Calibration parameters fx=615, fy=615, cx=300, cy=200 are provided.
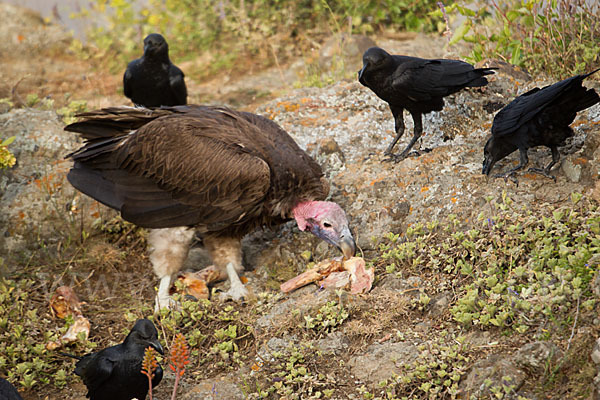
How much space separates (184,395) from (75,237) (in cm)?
224

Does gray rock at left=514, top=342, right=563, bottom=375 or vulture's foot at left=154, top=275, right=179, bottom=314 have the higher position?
gray rock at left=514, top=342, right=563, bottom=375

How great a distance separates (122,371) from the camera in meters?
3.44

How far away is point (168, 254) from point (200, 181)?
676 millimetres

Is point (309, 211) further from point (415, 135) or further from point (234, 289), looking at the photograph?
point (415, 135)

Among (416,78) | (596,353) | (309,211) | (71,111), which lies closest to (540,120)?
(416,78)

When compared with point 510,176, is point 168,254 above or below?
below

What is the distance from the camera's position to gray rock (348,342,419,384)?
11.0 feet

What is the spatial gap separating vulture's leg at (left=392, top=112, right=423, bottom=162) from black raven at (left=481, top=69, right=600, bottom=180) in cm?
66

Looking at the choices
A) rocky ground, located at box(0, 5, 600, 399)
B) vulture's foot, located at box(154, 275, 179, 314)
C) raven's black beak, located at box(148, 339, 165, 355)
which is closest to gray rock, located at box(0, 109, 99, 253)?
rocky ground, located at box(0, 5, 600, 399)

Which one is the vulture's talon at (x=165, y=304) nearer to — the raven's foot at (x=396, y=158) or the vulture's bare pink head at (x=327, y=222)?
the vulture's bare pink head at (x=327, y=222)

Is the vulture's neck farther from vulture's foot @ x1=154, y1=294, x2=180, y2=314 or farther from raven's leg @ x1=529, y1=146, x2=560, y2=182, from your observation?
raven's leg @ x1=529, y1=146, x2=560, y2=182

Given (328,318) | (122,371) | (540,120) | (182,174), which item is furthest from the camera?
(182,174)

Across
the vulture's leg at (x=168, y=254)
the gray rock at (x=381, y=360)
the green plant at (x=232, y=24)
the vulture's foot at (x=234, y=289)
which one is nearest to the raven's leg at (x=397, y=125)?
the vulture's foot at (x=234, y=289)

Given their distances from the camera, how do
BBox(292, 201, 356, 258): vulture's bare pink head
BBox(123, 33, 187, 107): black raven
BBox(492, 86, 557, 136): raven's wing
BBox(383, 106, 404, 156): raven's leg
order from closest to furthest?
BBox(492, 86, 557, 136): raven's wing → BBox(292, 201, 356, 258): vulture's bare pink head → BBox(383, 106, 404, 156): raven's leg → BBox(123, 33, 187, 107): black raven
